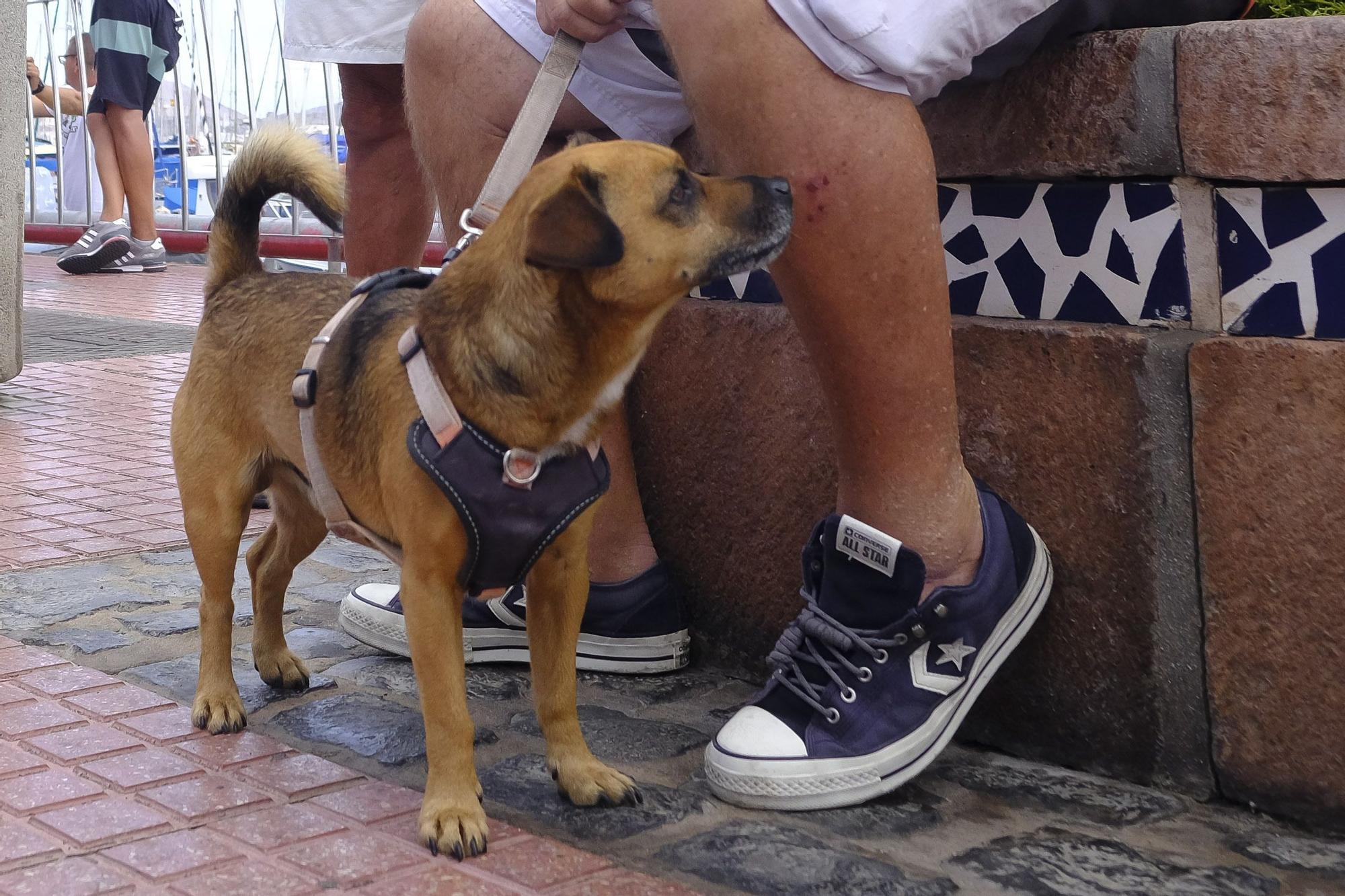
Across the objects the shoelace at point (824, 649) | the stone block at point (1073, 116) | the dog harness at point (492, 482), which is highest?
the stone block at point (1073, 116)

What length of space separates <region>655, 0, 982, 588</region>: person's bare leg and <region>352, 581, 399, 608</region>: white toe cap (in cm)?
115

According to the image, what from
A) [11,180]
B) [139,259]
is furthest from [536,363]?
[139,259]

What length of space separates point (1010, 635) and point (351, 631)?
143 centimetres

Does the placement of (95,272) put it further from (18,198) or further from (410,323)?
(410,323)

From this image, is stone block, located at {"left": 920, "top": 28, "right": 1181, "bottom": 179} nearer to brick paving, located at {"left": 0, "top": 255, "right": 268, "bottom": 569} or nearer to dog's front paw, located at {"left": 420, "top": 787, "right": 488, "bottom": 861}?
dog's front paw, located at {"left": 420, "top": 787, "right": 488, "bottom": 861}

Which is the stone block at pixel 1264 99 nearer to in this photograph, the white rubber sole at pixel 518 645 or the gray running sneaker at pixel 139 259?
the white rubber sole at pixel 518 645

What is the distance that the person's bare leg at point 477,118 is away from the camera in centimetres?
280

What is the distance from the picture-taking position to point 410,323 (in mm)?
2316

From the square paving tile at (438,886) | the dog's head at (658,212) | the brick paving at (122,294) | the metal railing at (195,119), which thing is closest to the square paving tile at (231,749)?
the square paving tile at (438,886)

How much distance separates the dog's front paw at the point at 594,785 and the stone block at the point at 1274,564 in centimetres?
94

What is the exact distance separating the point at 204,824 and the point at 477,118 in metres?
1.45

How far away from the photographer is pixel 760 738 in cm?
228

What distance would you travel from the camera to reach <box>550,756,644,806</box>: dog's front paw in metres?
2.27

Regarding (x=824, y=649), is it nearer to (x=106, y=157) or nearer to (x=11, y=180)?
(x=11, y=180)
